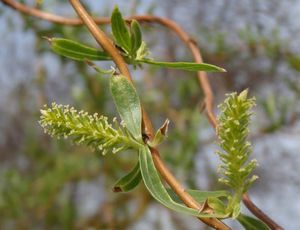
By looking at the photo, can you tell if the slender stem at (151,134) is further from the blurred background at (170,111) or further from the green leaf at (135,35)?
the blurred background at (170,111)

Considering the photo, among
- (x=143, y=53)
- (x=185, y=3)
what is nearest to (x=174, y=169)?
(x=185, y=3)

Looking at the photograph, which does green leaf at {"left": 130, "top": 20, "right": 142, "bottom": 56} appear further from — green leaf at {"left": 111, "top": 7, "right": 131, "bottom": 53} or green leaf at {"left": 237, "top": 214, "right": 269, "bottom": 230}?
green leaf at {"left": 237, "top": 214, "right": 269, "bottom": 230}

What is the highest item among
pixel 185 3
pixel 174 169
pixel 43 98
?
pixel 185 3

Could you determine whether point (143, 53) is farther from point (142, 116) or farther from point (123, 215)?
point (123, 215)

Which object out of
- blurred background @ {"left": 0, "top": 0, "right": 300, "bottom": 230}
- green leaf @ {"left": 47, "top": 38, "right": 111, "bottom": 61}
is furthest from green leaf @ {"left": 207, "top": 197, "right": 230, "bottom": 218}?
blurred background @ {"left": 0, "top": 0, "right": 300, "bottom": 230}

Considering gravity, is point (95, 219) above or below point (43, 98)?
below

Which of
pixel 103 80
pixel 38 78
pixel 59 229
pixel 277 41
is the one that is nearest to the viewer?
pixel 277 41
